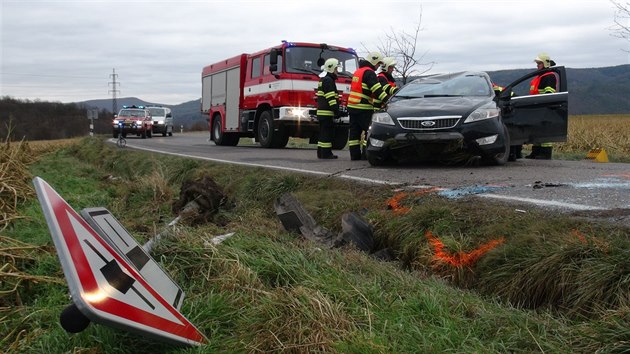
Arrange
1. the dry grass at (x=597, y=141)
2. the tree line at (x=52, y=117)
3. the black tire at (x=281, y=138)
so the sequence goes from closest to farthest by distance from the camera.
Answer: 1. the dry grass at (x=597, y=141)
2. the black tire at (x=281, y=138)
3. the tree line at (x=52, y=117)

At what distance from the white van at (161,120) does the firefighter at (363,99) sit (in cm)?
2646

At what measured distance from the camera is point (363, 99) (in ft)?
31.9

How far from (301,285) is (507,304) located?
1097 millimetres

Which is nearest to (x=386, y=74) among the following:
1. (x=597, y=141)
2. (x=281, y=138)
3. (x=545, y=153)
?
(x=545, y=153)

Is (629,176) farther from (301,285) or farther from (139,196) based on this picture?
(139,196)

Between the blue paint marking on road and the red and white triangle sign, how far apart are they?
3.20 metres

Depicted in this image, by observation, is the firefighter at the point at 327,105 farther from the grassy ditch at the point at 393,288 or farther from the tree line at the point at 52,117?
the tree line at the point at 52,117

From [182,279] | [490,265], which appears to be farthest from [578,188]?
[182,279]

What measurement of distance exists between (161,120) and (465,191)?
31.5m

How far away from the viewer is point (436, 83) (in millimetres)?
9031

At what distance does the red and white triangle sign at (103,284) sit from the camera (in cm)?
194

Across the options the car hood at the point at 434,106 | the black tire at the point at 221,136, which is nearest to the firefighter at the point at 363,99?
the car hood at the point at 434,106

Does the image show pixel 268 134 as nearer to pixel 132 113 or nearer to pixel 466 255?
pixel 466 255

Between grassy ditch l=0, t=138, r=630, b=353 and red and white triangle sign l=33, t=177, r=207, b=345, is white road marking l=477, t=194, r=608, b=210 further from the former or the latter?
red and white triangle sign l=33, t=177, r=207, b=345
